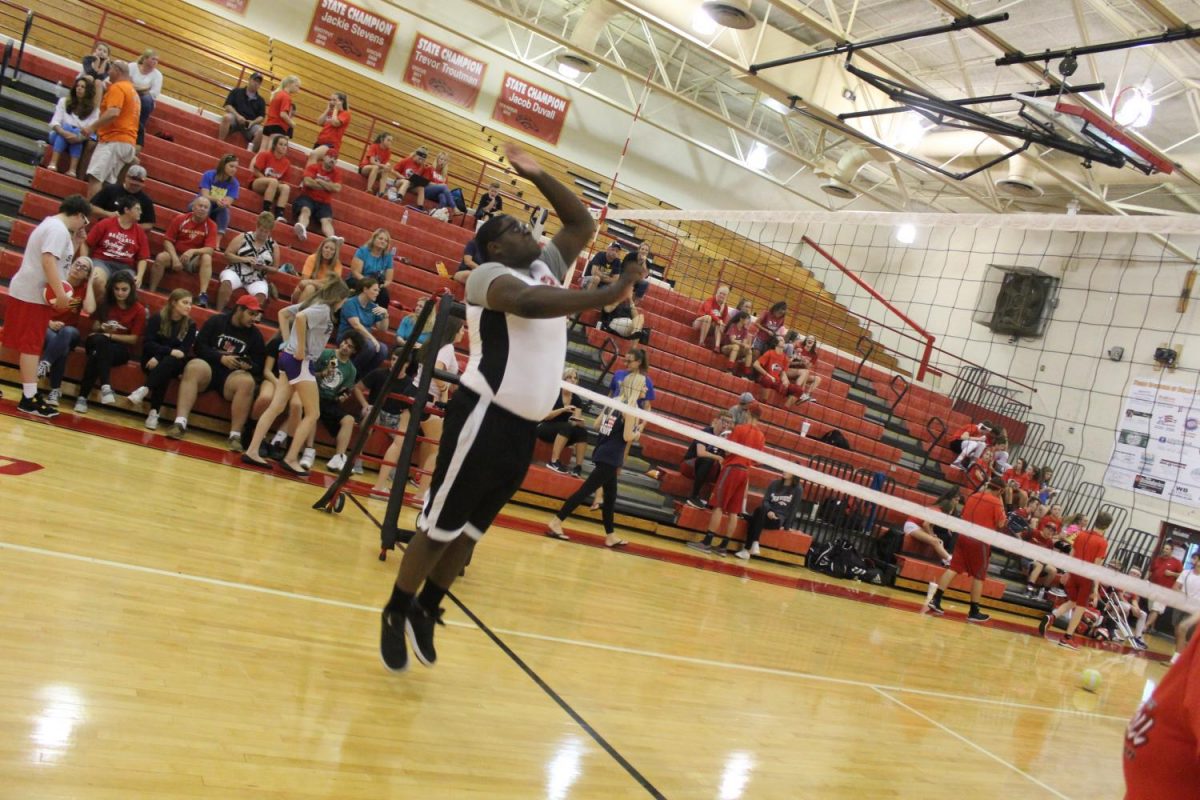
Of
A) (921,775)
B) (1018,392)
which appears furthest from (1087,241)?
(921,775)

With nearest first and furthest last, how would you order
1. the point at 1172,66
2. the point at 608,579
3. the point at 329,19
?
the point at 608,579, the point at 1172,66, the point at 329,19

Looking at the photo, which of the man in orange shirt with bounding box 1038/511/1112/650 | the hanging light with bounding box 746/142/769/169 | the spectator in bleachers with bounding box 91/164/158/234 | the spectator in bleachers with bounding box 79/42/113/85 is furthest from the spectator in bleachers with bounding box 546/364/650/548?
the hanging light with bounding box 746/142/769/169

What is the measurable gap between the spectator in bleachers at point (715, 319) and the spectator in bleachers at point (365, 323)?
569 centimetres

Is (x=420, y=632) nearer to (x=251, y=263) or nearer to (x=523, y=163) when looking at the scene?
(x=523, y=163)

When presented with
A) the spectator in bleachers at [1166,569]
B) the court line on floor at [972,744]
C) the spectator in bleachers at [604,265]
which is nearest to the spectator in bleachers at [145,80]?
the spectator in bleachers at [604,265]

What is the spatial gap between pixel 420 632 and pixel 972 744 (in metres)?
3.35

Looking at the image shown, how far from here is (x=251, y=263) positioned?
8289mm

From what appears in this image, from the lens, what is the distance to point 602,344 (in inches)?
438

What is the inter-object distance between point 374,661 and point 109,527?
168 centimetres

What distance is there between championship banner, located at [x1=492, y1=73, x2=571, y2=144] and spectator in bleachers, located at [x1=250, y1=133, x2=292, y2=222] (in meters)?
9.51

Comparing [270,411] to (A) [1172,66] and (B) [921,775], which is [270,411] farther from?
(A) [1172,66]

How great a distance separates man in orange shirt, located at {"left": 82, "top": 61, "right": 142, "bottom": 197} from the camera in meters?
8.53

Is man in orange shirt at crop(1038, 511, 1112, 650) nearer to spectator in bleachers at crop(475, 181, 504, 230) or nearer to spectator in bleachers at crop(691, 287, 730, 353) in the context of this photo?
spectator in bleachers at crop(691, 287, 730, 353)

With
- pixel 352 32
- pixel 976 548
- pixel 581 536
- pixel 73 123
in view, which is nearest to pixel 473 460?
pixel 581 536
